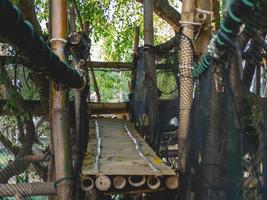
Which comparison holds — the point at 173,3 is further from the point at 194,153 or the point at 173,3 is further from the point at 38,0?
the point at 194,153

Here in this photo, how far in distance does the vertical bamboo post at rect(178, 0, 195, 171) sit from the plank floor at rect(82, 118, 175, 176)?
0.84 ft

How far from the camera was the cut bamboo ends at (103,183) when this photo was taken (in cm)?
239

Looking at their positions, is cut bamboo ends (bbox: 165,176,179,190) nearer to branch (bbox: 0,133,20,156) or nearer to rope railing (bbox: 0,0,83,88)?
rope railing (bbox: 0,0,83,88)

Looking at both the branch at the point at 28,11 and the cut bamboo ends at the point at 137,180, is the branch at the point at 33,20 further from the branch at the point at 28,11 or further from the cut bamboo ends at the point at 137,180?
the cut bamboo ends at the point at 137,180

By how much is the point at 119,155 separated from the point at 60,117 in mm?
637

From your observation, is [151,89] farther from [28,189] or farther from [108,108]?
[108,108]

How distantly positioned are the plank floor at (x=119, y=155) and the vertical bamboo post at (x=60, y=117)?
115 millimetres

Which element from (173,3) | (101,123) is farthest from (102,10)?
(101,123)

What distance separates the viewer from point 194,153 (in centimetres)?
254

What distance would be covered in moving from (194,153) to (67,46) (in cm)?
89

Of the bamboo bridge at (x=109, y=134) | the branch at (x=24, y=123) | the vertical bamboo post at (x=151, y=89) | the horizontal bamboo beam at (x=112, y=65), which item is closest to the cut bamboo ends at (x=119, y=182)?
the bamboo bridge at (x=109, y=134)

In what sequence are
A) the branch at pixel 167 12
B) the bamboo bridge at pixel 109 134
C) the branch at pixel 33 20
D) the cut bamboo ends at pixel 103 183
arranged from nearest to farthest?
the bamboo bridge at pixel 109 134, the cut bamboo ends at pixel 103 183, the branch at pixel 33 20, the branch at pixel 167 12

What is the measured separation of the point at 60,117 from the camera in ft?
8.41

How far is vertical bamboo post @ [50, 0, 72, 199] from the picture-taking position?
Answer: 2.50 meters
